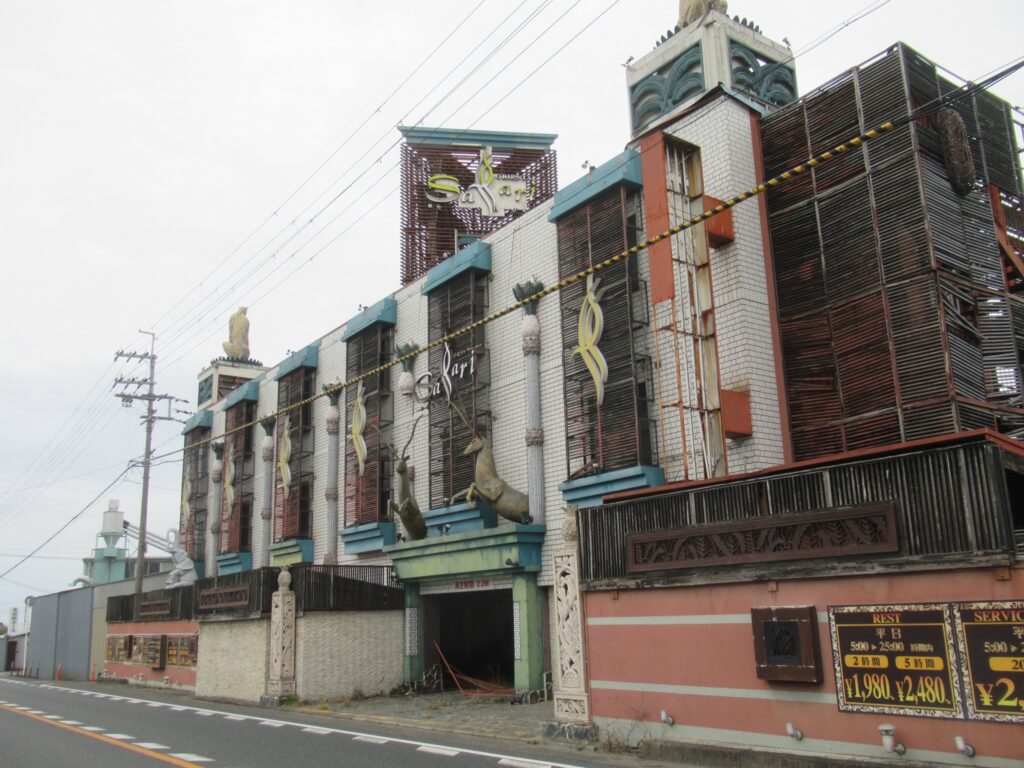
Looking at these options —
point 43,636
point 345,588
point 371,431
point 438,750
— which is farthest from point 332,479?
point 43,636

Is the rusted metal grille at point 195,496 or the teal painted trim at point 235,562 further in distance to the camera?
the rusted metal grille at point 195,496

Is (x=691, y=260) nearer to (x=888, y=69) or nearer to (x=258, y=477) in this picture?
(x=888, y=69)

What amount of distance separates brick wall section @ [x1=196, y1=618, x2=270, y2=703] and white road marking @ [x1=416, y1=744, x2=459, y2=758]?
1204 centimetres

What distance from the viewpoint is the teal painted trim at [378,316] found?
2942 cm

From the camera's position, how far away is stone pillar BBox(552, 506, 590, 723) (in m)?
14.4

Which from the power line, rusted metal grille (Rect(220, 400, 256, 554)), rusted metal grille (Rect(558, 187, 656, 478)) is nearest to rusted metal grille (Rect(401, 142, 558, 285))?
rusted metal grille (Rect(220, 400, 256, 554))

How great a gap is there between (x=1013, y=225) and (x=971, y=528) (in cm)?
1263

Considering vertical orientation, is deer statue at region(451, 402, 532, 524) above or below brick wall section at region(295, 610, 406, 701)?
above

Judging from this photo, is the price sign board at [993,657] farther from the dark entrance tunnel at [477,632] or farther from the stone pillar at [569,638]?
the dark entrance tunnel at [477,632]

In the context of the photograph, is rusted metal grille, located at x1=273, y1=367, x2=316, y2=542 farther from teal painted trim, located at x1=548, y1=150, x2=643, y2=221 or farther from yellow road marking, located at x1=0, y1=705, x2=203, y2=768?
teal painted trim, located at x1=548, y1=150, x2=643, y2=221

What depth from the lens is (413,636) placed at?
2580cm

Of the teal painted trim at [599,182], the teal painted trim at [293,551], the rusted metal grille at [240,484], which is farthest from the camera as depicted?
the rusted metal grille at [240,484]

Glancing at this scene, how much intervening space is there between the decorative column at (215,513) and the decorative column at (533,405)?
22123mm

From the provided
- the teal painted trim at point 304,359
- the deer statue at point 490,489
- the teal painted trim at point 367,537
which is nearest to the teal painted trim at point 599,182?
the deer statue at point 490,489
